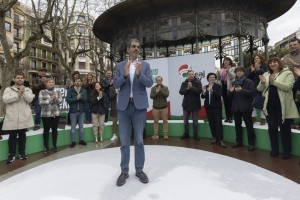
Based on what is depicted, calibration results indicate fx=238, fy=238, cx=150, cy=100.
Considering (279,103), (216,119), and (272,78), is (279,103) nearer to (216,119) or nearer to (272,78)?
(272,78)

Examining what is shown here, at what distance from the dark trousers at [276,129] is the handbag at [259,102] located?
1.64ft

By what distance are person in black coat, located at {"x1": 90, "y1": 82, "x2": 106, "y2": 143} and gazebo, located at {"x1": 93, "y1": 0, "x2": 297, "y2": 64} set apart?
4.92 m

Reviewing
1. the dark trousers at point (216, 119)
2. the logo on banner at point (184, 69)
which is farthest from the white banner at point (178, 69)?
the dark trousers at point (216, 119)

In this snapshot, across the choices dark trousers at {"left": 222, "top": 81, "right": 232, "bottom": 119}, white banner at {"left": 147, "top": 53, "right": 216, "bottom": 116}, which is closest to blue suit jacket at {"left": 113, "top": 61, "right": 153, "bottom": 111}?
dark trousers at {"left": 222, "top": 81, "right": 232, "bottom": 119}

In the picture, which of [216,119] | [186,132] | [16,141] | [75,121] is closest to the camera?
[16,141]

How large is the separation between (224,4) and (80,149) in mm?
8484

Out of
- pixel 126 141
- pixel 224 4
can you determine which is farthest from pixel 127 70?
pixel 224 4

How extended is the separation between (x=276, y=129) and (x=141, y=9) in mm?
8344

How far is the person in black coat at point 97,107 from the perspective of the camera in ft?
22.9

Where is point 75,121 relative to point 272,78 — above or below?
below

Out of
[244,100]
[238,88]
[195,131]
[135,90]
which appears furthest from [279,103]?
[135,90]

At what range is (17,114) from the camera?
17.4ft

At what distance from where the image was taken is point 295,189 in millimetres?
3289

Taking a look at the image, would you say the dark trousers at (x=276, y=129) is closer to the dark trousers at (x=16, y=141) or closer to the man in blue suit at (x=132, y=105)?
the man in blue suit at (x=132, y=105)
